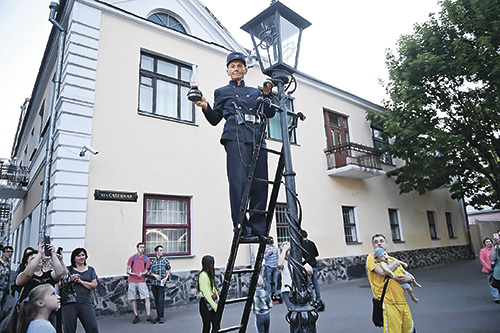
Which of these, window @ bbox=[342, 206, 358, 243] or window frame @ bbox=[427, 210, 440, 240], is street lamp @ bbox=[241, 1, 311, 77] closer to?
window @ bbox=[342, 206, 358, 243]

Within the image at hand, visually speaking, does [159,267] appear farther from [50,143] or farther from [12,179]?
[12,179]

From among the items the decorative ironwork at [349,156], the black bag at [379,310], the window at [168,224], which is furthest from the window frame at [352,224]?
the black bag at [379,310]

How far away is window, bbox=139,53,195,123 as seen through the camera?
1077cm

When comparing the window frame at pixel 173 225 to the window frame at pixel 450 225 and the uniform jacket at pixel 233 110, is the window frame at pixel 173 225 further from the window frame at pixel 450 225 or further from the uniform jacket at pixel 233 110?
the window frame at pixel 450 225

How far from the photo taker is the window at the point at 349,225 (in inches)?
604

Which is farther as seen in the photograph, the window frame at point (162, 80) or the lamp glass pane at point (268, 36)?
the window frame at point (162, 80)

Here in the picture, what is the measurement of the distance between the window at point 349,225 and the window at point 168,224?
25.6 feet

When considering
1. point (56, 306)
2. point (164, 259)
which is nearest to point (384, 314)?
point (56, 306)

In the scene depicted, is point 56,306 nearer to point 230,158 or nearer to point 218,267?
point 230,158

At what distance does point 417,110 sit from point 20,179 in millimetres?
17062

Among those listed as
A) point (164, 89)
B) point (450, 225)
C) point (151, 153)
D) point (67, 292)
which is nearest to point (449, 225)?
point (450, 225)

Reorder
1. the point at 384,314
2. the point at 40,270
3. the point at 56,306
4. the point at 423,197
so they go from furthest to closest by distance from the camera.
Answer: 1. the point at 423,197
2. the point at 40,270
3. the point at 384,314
4. the point at 56,306

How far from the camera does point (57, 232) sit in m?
8.32

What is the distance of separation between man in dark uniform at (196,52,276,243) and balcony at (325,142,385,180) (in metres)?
12.2
